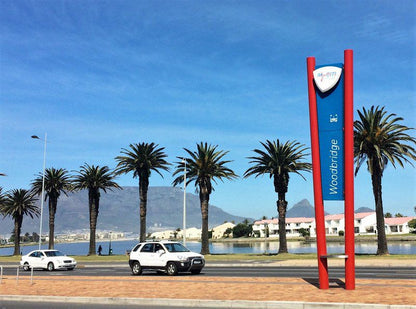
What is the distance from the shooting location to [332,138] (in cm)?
1645

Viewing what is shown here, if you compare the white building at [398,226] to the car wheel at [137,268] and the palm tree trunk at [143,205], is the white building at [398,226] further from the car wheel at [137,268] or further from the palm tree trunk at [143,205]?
the car wheel at [137,268]

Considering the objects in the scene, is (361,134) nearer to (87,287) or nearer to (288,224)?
(87,287)

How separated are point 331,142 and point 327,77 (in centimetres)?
237

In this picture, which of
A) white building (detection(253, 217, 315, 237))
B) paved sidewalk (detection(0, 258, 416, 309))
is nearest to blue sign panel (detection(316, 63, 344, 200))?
paved sidewalk (detection(0, 258, 416, 309))

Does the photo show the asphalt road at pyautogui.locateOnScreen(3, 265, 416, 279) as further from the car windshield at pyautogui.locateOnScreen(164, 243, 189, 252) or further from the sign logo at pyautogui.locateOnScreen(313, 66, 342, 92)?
the sign logo at pyautogui.locateOnScreen(313, 66, 342, 92)

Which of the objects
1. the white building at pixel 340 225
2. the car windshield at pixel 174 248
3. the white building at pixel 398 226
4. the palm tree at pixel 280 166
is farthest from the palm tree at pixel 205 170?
the white building at pixel 398 226

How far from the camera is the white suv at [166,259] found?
80.3ft

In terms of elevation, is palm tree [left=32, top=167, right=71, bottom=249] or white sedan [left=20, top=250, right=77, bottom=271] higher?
palm tree [left=32, top=167, right=71, bottom=249]

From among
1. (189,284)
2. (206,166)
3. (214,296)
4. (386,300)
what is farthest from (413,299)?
(206,166)

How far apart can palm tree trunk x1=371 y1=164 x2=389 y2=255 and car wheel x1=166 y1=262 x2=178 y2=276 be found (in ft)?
79.4

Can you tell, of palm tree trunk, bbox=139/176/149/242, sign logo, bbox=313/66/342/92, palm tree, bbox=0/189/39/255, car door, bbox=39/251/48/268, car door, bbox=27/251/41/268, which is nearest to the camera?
sign logo, bbox=313/66/342/92

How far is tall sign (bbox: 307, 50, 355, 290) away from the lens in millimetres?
15828

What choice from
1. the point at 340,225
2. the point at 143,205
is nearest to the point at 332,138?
the point at 143,205

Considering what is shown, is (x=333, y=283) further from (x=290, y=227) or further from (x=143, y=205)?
(x=290, y=227)
